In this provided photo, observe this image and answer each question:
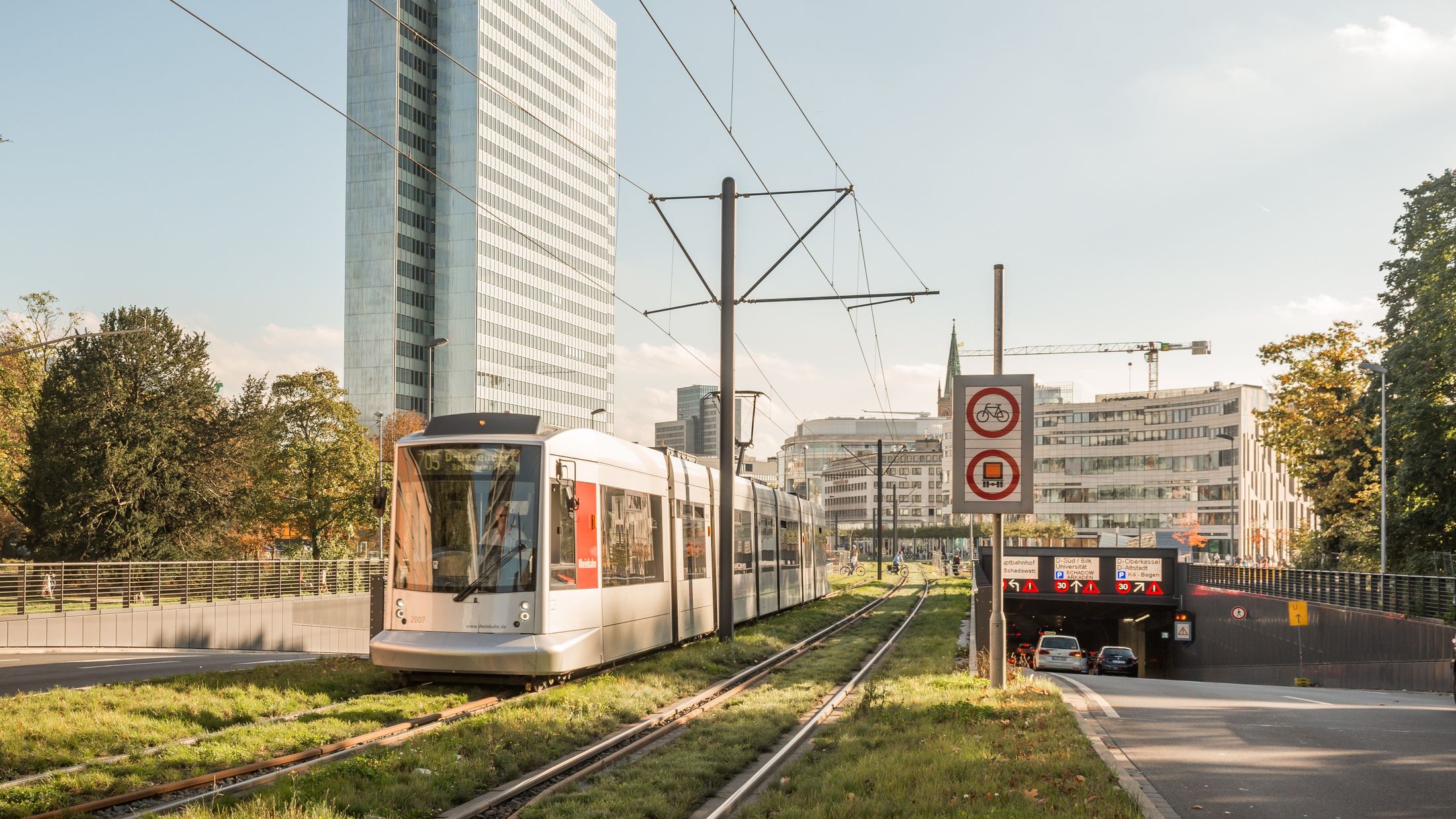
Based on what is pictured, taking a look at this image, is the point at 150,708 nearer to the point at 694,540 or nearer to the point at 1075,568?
the point at 694,540

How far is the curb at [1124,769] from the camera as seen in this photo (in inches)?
336

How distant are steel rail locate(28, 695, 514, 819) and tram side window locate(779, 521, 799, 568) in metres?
18.1

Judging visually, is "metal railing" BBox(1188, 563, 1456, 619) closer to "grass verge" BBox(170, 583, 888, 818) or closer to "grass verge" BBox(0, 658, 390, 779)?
"grass verge" BBox(170, 583, 888, 818)

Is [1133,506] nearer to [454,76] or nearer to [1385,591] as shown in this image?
[454,76]

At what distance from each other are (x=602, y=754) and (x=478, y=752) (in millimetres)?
1351

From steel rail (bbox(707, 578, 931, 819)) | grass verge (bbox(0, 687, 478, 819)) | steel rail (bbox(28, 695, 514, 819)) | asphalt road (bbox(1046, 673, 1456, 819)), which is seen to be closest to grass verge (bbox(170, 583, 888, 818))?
steel rail (bbox(28, 695, 514, 819))

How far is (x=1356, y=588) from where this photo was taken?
107ft

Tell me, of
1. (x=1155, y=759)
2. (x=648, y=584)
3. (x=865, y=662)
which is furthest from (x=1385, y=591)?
(x=1155, y=759)

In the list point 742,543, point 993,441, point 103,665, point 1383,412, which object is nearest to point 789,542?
point 742,543

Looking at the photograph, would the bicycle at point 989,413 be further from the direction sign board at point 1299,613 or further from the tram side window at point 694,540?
the direction sign board at point 1299,613

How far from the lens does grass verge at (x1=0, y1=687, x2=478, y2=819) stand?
28.5 ft

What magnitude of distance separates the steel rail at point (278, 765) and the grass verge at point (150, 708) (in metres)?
1.40

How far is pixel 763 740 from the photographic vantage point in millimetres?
12477

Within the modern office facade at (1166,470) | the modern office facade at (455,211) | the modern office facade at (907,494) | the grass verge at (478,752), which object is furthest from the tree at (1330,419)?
the modern office facade at (907,494)
